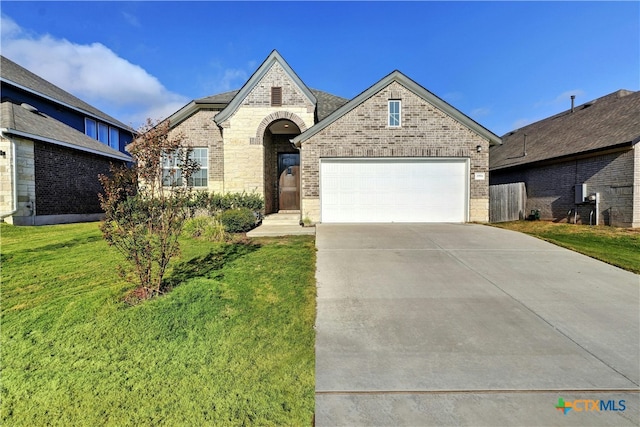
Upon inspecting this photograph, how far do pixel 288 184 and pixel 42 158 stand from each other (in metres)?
10.7

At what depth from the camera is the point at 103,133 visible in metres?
22.7

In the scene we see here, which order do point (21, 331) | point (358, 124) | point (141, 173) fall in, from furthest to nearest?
point (358, 124) < point (141, 173) < point (21, 331)

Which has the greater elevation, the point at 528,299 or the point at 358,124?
the point at 358,124

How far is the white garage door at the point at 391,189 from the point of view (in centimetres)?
1197

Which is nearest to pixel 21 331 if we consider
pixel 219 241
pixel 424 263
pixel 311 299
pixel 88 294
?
pixel 88 294

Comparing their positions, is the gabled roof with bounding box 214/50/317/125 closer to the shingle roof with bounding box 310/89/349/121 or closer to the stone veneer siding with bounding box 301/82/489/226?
the shingle roof with bounding box 310/89/349/121

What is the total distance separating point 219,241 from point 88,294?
162 inches

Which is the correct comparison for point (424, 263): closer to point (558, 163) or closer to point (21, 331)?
point (21, 331)

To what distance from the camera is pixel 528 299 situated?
16.1 ft

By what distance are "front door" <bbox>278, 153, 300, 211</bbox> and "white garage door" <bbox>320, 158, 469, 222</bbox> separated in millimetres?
3588

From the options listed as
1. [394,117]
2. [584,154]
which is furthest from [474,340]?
[584,154]

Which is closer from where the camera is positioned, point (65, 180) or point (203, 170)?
point (65, 180)

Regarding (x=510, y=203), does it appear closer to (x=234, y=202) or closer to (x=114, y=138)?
(x=234, y=202)

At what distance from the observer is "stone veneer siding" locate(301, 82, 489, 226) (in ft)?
39.0
